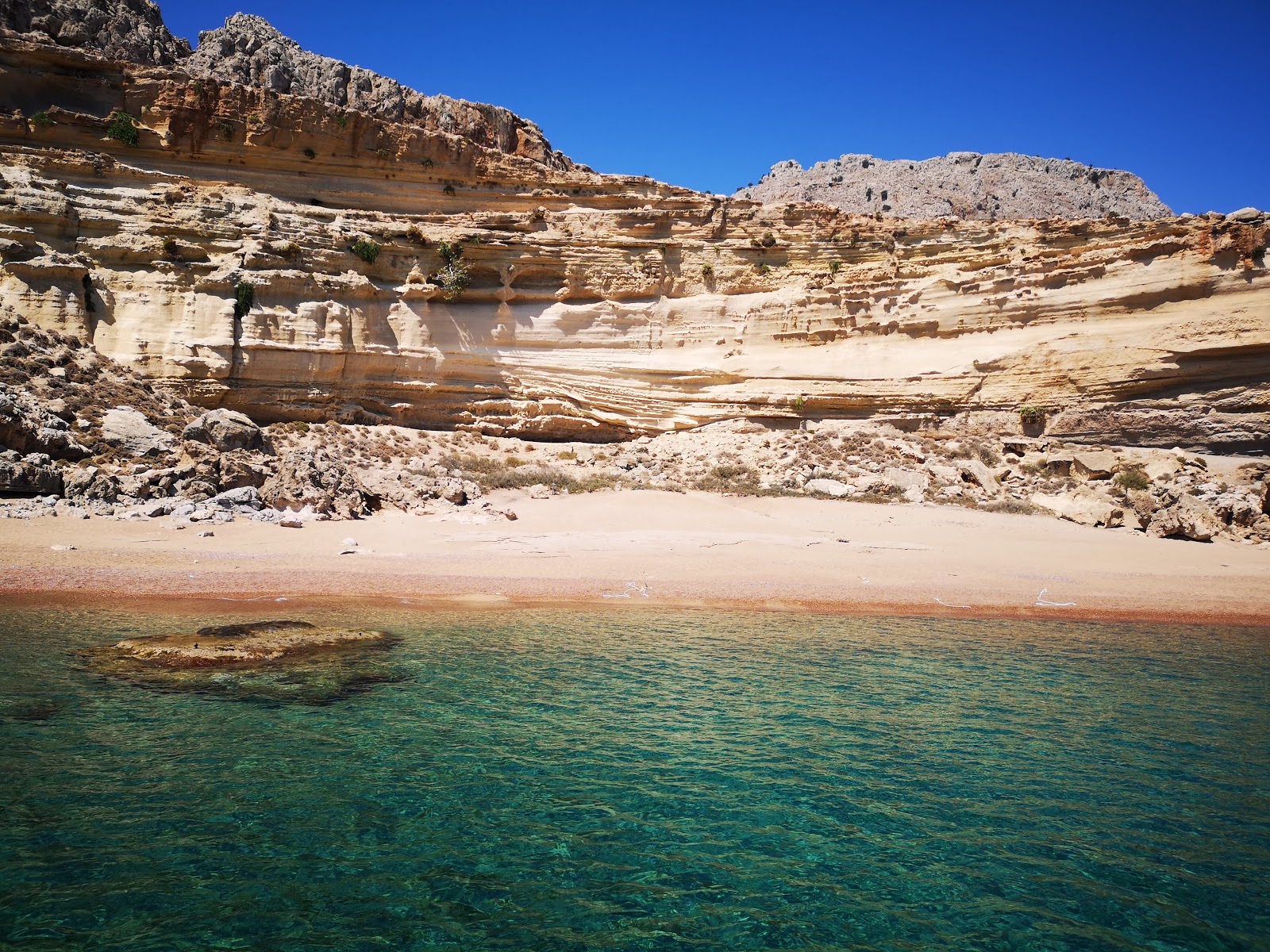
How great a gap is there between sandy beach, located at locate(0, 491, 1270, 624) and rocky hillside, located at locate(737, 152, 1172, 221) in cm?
3796

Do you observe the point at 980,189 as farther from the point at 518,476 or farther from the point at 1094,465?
the point at 518,476

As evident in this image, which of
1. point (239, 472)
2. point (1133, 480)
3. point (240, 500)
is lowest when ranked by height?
point (240, 500)

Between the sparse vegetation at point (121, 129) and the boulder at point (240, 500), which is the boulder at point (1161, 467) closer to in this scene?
the boulder at point (240, 500)

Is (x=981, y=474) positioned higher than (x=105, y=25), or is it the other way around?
(x=105, y=25)

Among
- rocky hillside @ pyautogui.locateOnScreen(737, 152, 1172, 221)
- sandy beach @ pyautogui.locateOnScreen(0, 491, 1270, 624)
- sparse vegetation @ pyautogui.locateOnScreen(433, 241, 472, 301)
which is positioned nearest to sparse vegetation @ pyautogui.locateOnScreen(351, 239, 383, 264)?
sparse vegetation @ pyautogui.locateOnScreen(433, 241, 472, 301)

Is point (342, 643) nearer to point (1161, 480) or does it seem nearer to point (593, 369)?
point (593, 369)

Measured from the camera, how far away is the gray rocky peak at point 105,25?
29.1 meters

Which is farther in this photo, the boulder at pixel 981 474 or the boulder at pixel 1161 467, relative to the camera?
the boulder at pixel 981 474

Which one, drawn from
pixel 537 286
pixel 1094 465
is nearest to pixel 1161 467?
pixel 1094 465

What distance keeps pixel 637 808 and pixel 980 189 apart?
5760 centimetres

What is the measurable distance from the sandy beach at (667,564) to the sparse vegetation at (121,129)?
17151mm

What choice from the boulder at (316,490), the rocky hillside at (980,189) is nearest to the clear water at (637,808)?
the boulder at (316,490)

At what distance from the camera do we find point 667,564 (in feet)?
48.8

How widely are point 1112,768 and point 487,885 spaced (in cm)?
524
